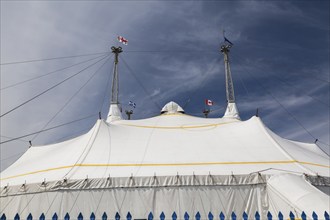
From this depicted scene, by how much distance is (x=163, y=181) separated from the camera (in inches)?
311

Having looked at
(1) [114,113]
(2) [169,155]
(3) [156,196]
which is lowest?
(3) [156,196]

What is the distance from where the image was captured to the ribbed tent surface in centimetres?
764

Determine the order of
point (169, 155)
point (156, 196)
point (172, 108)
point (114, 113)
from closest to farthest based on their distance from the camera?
point (156, 196) < point (169, 155) < point (172, 108) < point (114, 113)

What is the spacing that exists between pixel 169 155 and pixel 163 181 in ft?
4.42

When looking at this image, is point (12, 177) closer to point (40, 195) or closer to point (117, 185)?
point (40, 195)

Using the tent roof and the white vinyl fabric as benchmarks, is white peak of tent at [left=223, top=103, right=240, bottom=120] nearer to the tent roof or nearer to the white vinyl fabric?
the tent roof

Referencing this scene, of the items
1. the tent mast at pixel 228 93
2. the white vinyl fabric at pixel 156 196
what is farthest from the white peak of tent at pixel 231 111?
the white vinyl fabric at pixel 156 196

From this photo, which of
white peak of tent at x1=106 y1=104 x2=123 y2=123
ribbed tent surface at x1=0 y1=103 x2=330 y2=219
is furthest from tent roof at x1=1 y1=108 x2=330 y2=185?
white peak of tent at x1=106 y1=104 x2=123 y2=123

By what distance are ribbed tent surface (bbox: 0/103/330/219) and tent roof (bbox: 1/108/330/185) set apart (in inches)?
1.3

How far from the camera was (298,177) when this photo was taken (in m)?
7.54

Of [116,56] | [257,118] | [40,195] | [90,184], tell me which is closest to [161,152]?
[90,184]

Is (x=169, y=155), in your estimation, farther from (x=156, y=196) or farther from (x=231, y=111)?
(x=231, y=111)

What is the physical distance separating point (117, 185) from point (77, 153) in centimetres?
230

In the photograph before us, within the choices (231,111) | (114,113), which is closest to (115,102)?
(114,113)
